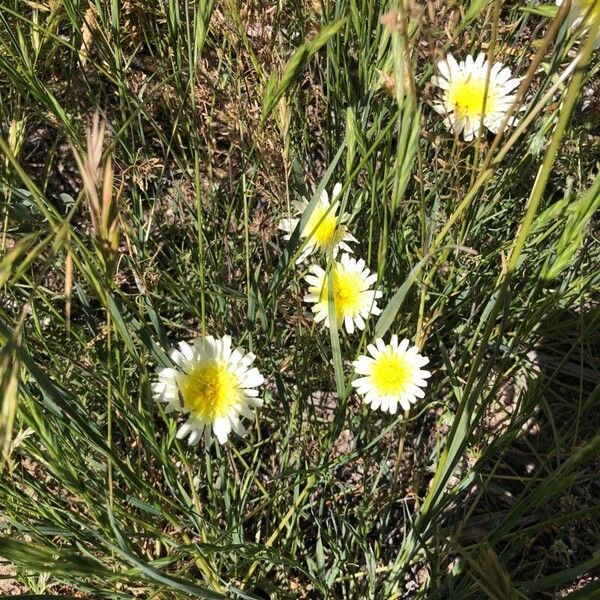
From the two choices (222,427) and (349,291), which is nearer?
(222,427)

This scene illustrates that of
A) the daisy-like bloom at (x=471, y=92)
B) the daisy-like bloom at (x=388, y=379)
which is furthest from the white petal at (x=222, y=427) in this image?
the daisy-like bloom at (x=471, y=92)

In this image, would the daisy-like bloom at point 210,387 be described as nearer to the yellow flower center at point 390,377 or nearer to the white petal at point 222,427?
the white petal at point 222,427

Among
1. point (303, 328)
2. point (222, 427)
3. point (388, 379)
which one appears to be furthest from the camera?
point (303, 328)

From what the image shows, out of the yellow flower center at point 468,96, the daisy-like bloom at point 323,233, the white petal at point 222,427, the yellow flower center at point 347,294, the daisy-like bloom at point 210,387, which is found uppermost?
the yellow flower center at point 468,96

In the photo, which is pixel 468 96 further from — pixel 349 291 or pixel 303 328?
pixel 303 328

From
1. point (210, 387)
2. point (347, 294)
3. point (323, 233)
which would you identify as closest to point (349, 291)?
point (347, 294)

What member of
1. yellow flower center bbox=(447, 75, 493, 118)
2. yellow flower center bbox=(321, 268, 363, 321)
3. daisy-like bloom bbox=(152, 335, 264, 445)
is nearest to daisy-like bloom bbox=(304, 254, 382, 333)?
yellow flower center bbox=(321, 268, 363, 321)

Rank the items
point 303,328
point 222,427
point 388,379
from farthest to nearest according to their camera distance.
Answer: point 303,328, point 388,379, point 222,427
